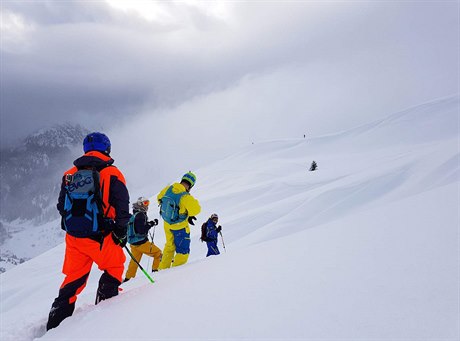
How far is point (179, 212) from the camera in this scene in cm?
621

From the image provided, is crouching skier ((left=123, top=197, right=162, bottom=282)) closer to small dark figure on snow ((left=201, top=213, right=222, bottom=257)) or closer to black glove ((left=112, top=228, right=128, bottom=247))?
small dark figure on snow ((left=201, top=213, right=222, bottom=257))

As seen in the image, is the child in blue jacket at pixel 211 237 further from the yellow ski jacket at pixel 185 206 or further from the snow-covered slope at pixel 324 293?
the snow-covered slope at pixel 324 293

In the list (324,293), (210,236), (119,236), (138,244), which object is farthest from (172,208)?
(324,293)

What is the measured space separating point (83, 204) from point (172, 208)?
2517 mm

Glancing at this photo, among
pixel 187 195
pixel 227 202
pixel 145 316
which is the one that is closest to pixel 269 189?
pixel 227 202

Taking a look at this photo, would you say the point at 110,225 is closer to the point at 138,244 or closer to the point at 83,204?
the point at 83,204

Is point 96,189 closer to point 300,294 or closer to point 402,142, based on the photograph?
point 300,294

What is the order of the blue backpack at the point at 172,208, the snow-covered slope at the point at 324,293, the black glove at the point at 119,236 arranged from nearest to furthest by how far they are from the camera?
the snow-covered slope at the point at 324,293, the black glove at the point at 119,236, the blue backpack at the point at 172,208

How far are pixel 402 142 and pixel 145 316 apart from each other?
127 ft

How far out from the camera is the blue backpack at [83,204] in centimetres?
375

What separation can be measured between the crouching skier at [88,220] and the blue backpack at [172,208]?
2.16 m

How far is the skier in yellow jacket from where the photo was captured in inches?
241

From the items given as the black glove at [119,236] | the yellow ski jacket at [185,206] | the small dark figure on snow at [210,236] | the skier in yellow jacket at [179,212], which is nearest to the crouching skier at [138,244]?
the skier in yellow jacket at [179,212]

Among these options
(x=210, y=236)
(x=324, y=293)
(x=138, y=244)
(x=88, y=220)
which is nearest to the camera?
(x=324, y=293)
